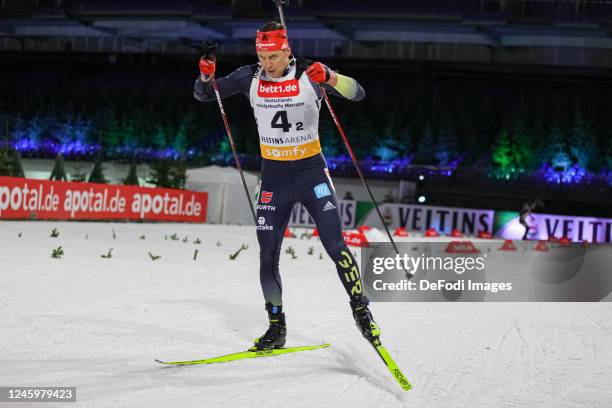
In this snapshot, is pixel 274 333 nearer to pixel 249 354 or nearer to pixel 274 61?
pixel 249 354

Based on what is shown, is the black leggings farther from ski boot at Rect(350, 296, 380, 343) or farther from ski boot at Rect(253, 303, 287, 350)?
ski boot at Rect(350, 296, 380, 343)

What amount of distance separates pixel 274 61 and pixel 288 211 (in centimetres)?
107

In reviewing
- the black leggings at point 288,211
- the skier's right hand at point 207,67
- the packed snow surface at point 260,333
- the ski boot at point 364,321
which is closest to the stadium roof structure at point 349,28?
the packed snow surface at point 260,333

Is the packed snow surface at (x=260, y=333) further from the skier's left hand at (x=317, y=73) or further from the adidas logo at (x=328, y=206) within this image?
the skier's left hand at (x=317, y=73)

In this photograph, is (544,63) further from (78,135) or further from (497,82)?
(78,135)

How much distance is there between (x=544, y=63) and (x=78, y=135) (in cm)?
3212

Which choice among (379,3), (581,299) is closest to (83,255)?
(581,299)

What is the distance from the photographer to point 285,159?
536 centimetres

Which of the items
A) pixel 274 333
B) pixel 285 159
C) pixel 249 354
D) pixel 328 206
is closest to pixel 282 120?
pixel 285 159

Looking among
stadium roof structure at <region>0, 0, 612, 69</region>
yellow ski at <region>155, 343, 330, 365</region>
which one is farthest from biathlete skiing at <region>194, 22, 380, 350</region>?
stadium roof structure at <region>0, 0, 612, 69</region>

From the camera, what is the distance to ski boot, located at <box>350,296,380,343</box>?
4.78m

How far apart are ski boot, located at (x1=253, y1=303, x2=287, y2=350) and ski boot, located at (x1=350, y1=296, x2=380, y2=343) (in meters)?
0.57

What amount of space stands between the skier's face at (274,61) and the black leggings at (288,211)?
0.67 metres

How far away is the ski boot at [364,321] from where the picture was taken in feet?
15.7
